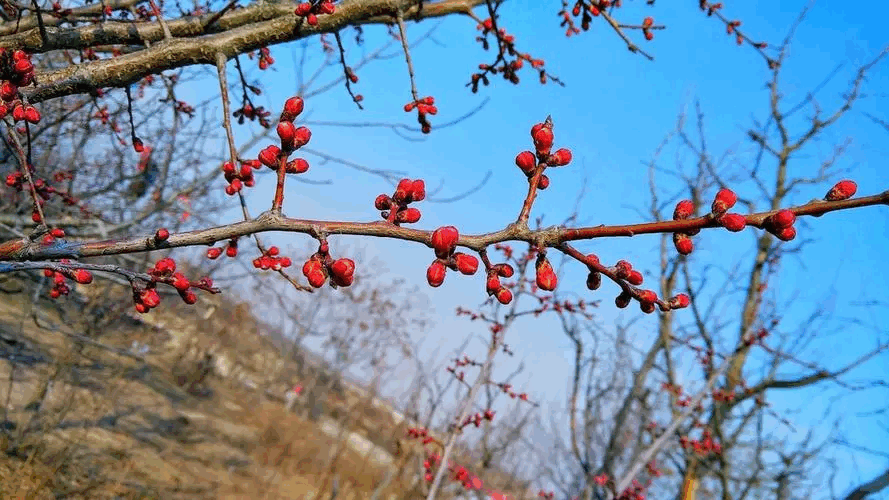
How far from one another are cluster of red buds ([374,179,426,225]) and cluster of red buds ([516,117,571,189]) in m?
0.20

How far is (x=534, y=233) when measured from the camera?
0.96m

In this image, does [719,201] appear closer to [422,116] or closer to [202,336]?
[422,116]

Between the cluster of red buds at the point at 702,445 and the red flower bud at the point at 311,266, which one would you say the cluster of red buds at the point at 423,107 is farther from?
the cluster of red buds at the point at 702,445

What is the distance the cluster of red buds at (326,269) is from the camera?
3.22ft

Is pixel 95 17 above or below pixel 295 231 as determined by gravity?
above

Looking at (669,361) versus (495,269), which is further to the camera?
(669,361)

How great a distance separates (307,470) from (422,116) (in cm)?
1364

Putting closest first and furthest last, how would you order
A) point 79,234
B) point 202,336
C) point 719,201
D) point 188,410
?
point 719,201
point 79,234
point 188,410
point 202,336

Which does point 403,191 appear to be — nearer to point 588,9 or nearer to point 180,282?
point 180,282

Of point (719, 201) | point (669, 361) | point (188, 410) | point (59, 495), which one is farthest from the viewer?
point (188, 410)

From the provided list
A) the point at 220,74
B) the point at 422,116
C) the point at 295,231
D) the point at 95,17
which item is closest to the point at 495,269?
the point at 295,231

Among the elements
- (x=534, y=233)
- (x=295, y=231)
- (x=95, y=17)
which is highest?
(x=95, y=17)

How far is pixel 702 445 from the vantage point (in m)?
5.44

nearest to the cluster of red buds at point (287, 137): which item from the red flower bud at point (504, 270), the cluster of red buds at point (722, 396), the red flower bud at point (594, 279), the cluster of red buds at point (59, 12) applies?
the red flower bud at point (504, 270)
